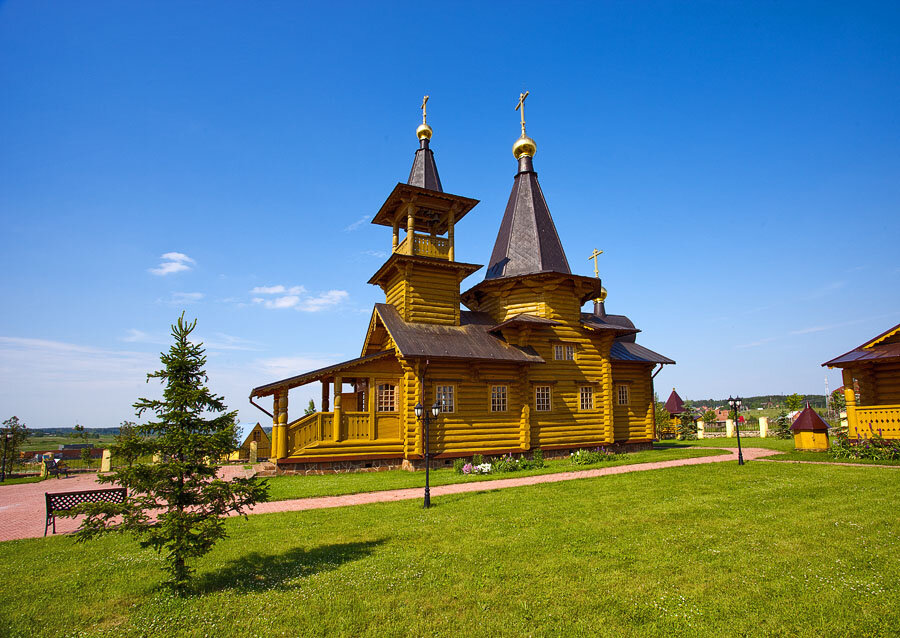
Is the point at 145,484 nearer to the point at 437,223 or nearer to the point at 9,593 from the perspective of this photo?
the point at 9,593

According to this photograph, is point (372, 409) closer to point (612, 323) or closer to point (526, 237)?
point (526, 237)

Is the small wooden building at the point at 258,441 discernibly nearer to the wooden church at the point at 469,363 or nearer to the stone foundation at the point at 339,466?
the wooden church at the point at 469,363

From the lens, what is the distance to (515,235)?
24.1 meters

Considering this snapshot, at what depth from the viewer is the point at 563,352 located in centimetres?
2222

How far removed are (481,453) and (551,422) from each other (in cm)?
383

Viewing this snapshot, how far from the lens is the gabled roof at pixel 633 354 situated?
24250mm

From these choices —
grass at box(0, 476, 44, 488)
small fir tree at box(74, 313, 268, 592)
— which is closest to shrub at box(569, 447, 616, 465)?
small fir tree at box(74, 313, 268, 592)

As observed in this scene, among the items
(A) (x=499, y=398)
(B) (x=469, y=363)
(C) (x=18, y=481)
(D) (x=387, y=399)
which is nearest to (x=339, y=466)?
(D) (x=387, y=399)

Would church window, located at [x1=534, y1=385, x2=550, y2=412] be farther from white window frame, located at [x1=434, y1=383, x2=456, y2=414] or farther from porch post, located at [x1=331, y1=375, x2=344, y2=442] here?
porch post, located at [x1=331, y1=375, x2=344, y2=442]

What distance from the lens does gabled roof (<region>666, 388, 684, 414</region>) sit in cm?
4130

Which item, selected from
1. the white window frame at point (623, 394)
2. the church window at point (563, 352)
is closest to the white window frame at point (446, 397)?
the church window at point (563, 352)

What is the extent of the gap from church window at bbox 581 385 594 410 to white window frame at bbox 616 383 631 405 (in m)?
2.23

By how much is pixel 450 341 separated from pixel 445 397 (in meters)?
2.34

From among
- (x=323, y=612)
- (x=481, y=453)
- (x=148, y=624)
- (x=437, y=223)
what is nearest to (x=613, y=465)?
(x=481, y=453)
